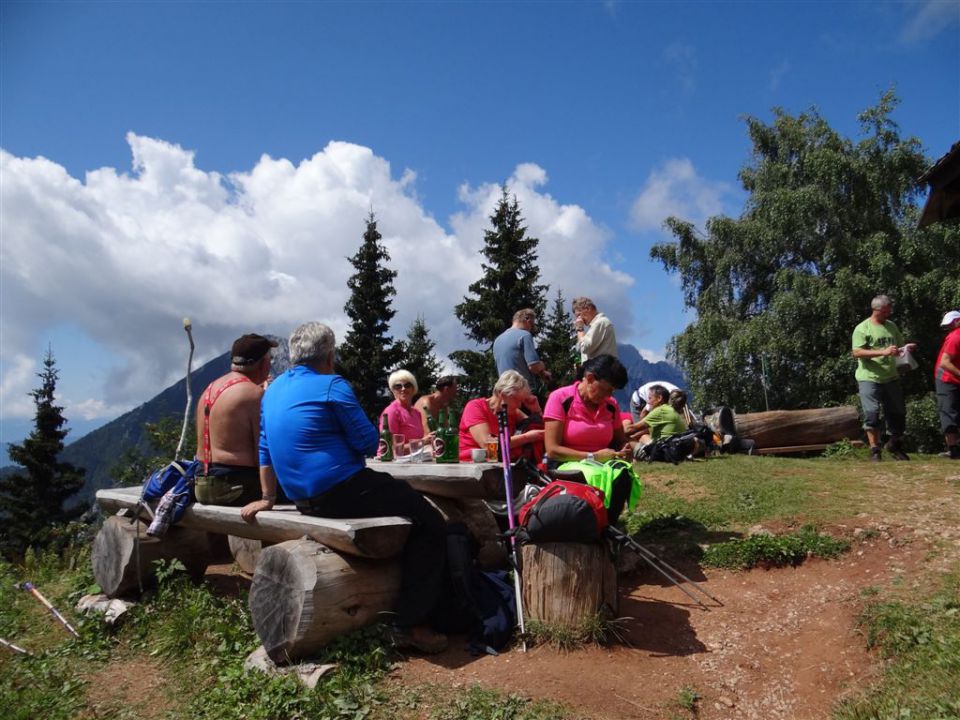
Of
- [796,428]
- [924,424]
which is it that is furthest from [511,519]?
[924,424]

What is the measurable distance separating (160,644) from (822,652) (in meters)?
4.52

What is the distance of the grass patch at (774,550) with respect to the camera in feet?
16.7

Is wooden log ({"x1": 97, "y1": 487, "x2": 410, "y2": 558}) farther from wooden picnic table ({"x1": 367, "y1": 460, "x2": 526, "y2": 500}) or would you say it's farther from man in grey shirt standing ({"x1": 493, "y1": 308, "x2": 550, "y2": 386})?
man in grey shirt standing ({"x1": 493, "y1": 308, "x2": 550, "y2": 386})

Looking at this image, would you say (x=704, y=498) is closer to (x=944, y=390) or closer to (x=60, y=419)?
(x=944, y=390)

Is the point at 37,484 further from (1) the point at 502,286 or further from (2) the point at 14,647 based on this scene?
(2) the point at 14,647

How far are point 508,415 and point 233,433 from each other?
2.24 m

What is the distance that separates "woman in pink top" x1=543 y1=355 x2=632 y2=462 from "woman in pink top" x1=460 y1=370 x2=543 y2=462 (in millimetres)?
226

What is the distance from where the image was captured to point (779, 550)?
515 cm

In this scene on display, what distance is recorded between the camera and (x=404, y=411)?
7.52m

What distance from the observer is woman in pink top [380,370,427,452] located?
24.3 ft

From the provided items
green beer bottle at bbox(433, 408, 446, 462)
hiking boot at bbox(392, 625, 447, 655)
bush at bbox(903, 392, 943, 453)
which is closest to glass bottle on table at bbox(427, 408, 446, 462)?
green beer bottle at bbox(433, 408, 446, 462)

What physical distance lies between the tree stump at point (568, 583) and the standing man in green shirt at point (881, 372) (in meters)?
6.08

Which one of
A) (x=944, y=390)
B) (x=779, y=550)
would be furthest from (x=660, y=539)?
(x=944, y=390)

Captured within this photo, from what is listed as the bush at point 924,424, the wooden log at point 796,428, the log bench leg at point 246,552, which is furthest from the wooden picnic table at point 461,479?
the bush at point 924,424
